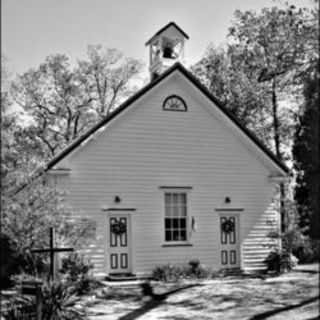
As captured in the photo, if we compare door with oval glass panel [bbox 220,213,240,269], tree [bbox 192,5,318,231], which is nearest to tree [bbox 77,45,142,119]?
tree [bbox 192,5,318,231]

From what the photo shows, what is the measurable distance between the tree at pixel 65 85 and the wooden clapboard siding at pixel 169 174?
5.10 m

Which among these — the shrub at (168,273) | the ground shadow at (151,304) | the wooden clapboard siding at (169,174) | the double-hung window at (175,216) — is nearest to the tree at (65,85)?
the ground shadow at (151,304)

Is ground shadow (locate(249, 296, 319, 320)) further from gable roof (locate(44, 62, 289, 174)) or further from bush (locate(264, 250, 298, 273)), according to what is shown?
bush (locate(264, 250, 298, 273))

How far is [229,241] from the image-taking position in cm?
1359

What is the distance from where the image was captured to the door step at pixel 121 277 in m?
12.1

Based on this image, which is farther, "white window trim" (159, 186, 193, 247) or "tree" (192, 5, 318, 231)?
"white window trim" (159, 186, 193, 247)

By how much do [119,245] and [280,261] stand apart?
3.82 meters

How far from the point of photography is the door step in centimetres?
1207

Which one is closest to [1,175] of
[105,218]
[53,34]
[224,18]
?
[53,34]


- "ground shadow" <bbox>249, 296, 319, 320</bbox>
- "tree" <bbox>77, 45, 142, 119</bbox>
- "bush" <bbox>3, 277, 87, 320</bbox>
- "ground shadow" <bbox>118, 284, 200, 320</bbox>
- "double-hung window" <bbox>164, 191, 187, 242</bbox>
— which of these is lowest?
"ground shadow" <bbox>118, 284, 200, 320</bbox>

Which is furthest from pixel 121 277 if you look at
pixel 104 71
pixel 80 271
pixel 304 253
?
pixel 104 71

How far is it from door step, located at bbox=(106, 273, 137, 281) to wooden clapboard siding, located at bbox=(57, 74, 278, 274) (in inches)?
7.5

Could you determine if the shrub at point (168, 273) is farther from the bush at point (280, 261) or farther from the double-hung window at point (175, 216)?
the bush at point (280, 261)

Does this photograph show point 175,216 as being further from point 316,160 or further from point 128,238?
point 316,160
